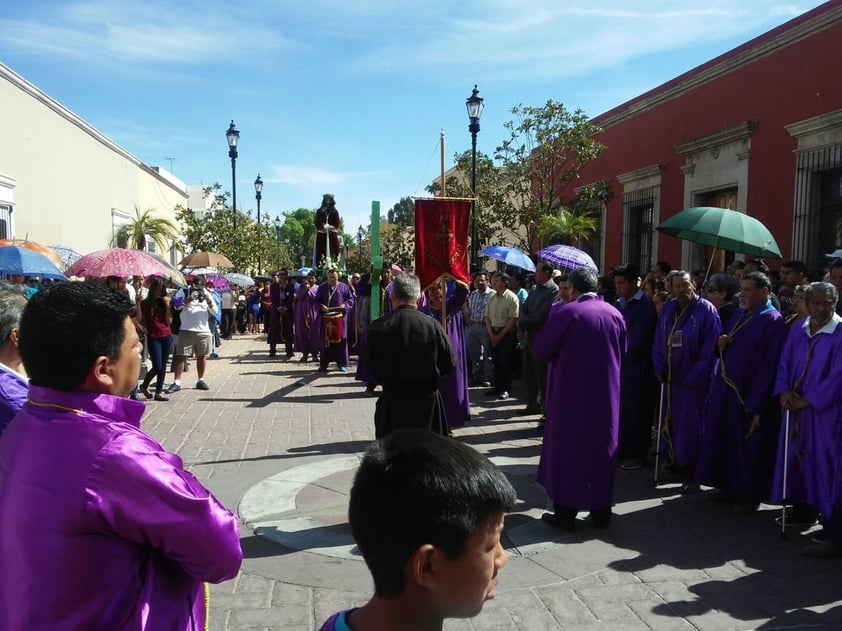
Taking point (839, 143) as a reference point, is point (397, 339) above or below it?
below

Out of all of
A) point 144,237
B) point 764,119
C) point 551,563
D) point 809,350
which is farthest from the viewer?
point 144,237

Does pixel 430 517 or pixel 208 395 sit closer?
pixel 430 517

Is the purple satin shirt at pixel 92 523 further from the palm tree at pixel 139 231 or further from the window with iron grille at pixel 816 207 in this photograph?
the palm tree at pixel 139 231

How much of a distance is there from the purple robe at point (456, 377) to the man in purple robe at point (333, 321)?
3951 mm

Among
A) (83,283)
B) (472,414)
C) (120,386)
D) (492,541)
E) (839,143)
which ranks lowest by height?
(472,414)

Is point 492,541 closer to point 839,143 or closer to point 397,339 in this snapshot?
point 397,339

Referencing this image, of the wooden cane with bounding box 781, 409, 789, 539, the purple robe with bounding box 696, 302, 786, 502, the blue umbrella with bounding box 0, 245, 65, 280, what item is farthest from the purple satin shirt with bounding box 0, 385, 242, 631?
the blue umbrella with bounding box 0, 245, 65, 280

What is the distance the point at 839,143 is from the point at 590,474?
8520mm

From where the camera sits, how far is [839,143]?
1057 cm

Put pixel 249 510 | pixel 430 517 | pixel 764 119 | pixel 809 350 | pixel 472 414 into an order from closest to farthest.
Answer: pixel 430 517 → pixel 809 350 → pixel 249 510 → pixel 472 414 → pixel 764 119

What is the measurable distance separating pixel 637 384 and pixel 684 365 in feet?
2.34

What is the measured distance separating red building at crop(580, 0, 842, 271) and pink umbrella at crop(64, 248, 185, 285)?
9948 mm

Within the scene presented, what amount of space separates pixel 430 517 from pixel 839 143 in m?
11.6

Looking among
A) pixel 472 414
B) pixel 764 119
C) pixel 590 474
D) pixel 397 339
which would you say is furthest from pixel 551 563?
pixel 764 119
